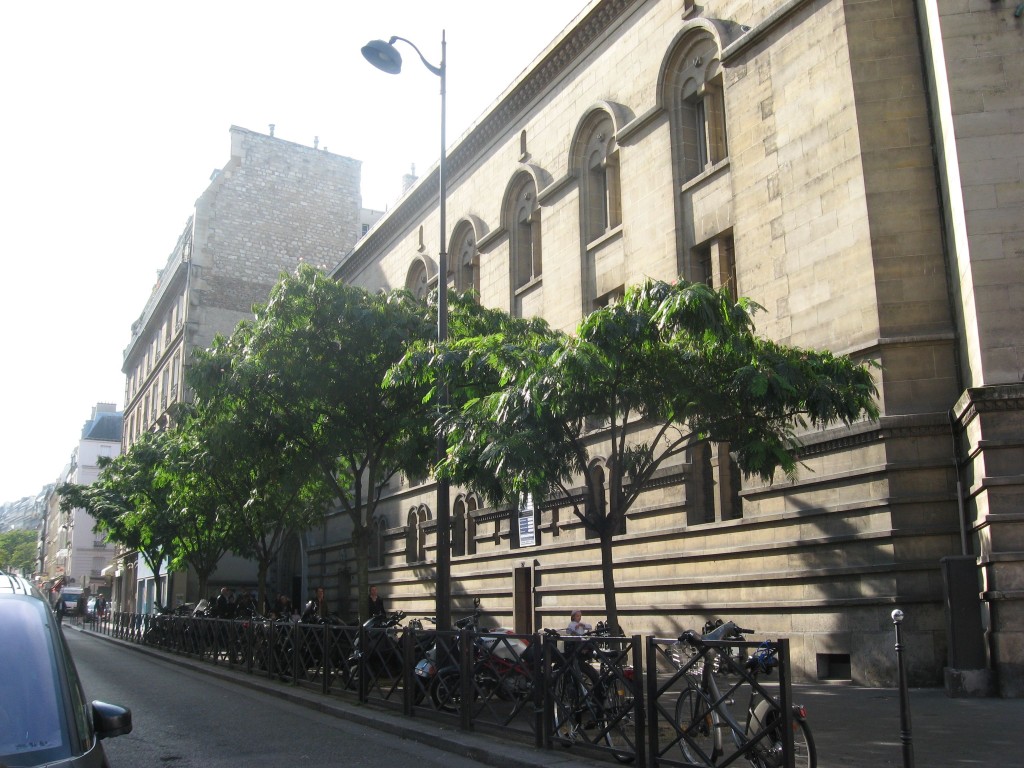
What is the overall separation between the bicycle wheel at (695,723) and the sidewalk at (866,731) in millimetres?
1008

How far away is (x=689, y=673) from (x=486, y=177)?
72.8 feet

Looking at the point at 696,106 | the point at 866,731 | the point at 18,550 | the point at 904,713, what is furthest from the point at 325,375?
the point at 18,550

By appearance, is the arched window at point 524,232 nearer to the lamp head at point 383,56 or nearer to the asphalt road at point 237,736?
the lamp head at point 383,56

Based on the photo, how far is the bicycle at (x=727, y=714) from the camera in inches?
284

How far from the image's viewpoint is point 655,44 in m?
21.1

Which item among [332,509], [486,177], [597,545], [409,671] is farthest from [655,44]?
[332,509]

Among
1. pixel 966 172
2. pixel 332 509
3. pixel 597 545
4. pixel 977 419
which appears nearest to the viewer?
pixel 977 419

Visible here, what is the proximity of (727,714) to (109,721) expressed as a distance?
504cm

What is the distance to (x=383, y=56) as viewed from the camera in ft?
49.9

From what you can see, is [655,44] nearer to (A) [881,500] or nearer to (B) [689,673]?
(A) [881,500]

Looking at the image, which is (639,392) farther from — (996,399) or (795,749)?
(795,749)

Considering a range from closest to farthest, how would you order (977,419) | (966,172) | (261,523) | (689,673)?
(689,673), (977,419), (966,172), (261,523)

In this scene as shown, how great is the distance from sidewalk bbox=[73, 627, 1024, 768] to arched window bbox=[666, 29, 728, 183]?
1080cm

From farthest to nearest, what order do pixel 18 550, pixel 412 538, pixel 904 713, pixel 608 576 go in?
pixel 18 550 < pixel 412 538 < pixel 608 576 < pixel 904 713
